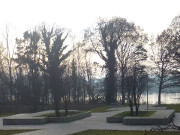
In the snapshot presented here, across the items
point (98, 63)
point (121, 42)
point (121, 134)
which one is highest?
point (121, 42)

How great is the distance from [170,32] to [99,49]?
1092cm

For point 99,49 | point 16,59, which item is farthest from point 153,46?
point 16,59

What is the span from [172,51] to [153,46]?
26.4 feet

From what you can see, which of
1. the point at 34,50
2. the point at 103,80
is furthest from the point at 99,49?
the point at 34,50

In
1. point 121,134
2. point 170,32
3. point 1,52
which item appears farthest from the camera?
point 1,52

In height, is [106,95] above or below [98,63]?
below

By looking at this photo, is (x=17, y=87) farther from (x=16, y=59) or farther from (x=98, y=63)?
(x=98, y=63)

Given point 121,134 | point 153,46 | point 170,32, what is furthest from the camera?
point 153,46

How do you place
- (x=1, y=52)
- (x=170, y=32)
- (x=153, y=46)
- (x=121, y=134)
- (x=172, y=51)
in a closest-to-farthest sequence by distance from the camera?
(x=121, y=134)
(x=172, y=51)
(x=170, y=32)
(x=153, y=46)
(x=1, y=52)

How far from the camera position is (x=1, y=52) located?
45.3 meters

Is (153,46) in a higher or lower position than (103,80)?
higher

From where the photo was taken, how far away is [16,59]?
44.3m

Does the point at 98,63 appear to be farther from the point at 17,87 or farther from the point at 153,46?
the point at 17,87

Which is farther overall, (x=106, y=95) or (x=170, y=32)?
(x=106, y=95)
